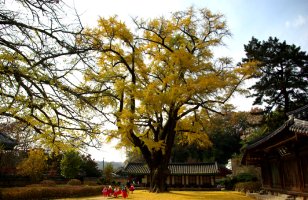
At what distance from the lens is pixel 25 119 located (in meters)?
4.93

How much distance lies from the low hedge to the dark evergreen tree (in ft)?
65.1

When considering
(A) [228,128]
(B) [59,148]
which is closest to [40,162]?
(B) [59,148]

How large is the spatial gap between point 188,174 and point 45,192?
23168 millimetres

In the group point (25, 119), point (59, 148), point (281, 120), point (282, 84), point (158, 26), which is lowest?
point (59, 148)

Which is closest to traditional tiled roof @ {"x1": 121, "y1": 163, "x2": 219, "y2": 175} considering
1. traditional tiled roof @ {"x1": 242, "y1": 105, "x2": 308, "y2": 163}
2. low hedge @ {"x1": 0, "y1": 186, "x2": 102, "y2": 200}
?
low hedge @ {"x1": 0, "y1": 186, "x2": 102, "y2": 200}

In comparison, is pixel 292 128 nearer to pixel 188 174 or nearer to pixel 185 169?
pixel 188 174

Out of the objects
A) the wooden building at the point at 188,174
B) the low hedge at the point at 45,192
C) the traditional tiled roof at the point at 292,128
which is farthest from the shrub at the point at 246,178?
the traditional tiled roof at the point at 292,128

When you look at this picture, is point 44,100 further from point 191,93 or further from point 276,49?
point 276,49

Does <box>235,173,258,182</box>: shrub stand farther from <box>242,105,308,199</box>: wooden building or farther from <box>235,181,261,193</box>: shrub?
<box>242,105,308,199</box>: wooden building

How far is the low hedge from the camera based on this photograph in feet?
66.3

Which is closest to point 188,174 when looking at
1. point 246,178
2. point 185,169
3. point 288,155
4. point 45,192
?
point 185,169

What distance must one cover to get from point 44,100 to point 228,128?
64.8 metres

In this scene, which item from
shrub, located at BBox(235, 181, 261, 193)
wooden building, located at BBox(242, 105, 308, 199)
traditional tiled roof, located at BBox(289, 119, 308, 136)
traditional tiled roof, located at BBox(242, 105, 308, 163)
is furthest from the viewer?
shrub, located at BBox(235, 181, 261, 193)

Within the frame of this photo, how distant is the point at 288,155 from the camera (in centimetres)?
1661
